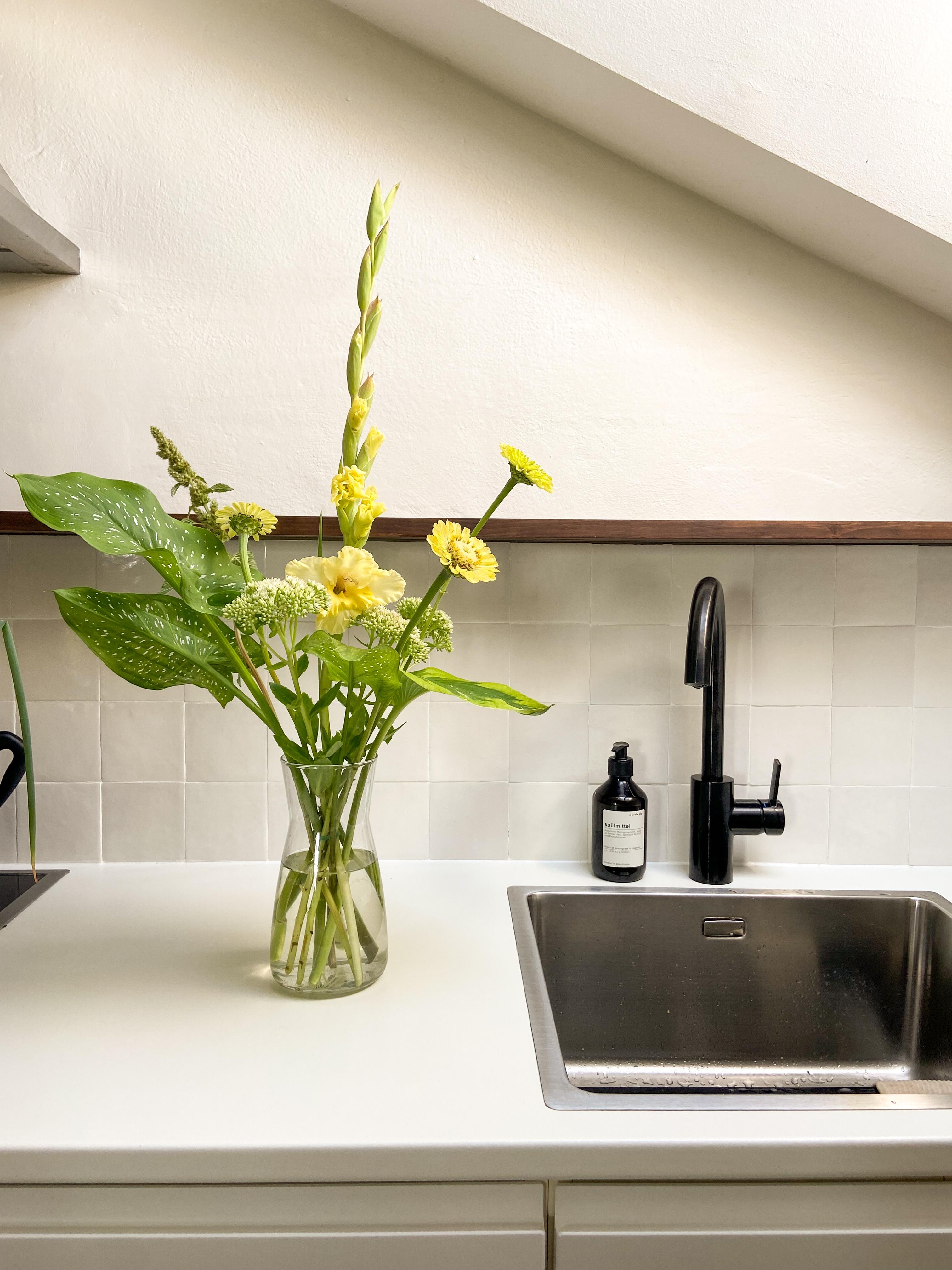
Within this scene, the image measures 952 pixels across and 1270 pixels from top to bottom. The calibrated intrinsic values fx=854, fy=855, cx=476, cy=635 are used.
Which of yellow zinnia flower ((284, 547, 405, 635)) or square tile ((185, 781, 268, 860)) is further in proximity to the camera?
square tile ((185, 781, 268, 860))

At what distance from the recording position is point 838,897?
1.21 metres

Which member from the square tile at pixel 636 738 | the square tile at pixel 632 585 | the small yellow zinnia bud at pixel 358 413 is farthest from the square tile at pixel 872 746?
the small yellow zinnia bud at pixel 358 413

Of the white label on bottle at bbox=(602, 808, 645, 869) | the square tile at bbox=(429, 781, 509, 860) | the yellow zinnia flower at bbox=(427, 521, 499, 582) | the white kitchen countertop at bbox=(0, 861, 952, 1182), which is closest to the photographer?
the white kitchen countertop at bbox=(0, 861, 952, 1182)

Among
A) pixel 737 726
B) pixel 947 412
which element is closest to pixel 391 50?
pixel 947 412

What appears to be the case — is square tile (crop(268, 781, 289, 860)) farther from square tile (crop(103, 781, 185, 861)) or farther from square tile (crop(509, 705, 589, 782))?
square tile (crop(509, 705, 589, 782))

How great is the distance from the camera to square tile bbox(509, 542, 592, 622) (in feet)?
4.30

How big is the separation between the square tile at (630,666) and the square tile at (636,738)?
0.02 meters

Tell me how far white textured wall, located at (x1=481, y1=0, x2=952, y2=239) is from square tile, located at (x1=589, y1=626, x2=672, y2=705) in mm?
655

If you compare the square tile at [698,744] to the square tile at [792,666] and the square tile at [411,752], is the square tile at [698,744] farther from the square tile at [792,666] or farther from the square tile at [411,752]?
the square tile at [411,752]

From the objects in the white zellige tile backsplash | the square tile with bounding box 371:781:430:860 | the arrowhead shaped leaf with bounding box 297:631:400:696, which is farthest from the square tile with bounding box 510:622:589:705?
the arrowhead shaped leaf with bounding box 297:631:400:696

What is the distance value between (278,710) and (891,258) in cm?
108

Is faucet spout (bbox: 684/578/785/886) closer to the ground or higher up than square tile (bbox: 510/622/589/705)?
closer to the ground

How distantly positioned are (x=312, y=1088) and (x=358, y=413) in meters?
0.63

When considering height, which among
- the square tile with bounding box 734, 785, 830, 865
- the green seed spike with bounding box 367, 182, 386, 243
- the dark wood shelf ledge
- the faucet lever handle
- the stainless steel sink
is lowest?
the stainless steel sink
